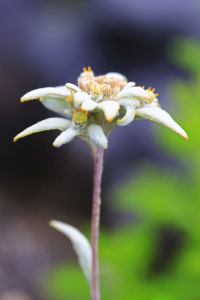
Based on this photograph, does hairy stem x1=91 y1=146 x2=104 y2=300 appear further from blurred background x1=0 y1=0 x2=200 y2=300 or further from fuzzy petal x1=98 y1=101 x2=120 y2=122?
blurred background x1=0 y1=0 x2=200 y2=300

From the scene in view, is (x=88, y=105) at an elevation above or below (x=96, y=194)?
above

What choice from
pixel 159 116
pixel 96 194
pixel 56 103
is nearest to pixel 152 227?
pixel 96 194

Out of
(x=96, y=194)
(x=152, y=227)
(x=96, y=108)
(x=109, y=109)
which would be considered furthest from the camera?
(x=152, y=227)

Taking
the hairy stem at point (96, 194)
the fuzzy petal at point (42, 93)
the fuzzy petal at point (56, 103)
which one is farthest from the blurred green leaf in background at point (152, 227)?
the fuzzy petal at point (42, 93)

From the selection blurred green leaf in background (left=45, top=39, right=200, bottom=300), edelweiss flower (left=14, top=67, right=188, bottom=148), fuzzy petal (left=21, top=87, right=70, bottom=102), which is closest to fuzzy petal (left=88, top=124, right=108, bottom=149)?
edelweiss flower (left=14, top=67, right=188, bottom=148)

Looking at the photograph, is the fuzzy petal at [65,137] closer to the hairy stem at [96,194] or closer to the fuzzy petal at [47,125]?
the fuzzy petal at [47,125]

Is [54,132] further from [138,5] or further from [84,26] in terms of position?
[138,5]

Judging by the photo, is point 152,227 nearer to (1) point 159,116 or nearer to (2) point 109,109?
(1) point 159,116
